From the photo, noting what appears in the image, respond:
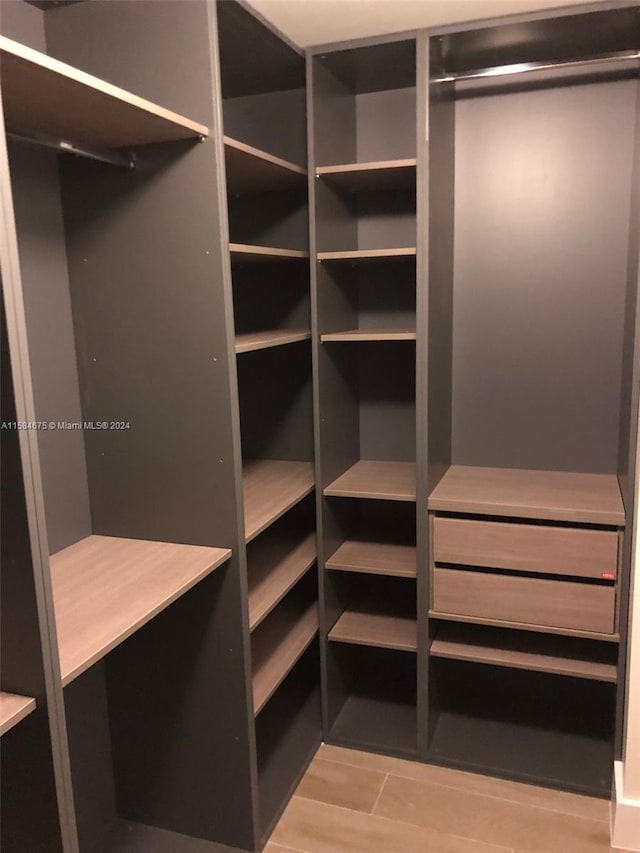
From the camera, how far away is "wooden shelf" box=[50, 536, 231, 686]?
135 cm

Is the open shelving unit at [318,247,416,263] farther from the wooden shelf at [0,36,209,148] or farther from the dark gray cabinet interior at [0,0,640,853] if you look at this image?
the wooden shelf at [0,36,209,148]

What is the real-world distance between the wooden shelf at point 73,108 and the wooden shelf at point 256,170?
0.19m

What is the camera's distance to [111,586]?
163 cm

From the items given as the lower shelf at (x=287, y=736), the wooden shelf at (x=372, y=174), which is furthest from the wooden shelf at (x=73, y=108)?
the lower shelf at (x=287, y=736)

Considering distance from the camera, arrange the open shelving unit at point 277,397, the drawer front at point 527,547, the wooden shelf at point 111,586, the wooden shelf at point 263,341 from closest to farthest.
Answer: the wooden shelf at point 111,586, the wooden shelf at point 263,341, the drawer front at point 527,547, the open shelving unit at point 277,397

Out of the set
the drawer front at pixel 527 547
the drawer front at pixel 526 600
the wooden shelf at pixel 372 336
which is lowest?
the drawer front at pixel 526 600

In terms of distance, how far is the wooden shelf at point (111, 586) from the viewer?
53.3 inches

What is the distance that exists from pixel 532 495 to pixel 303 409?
91 centimetres

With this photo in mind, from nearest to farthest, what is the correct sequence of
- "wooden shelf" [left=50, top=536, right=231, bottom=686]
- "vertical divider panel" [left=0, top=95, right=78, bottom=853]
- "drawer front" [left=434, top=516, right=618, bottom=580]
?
1. "vertical divider panel" [left=0, top=95, right=78, bottom=853]
2. "wooden shelf" [left=50, top=536, right=231, bottom=686]
3. "drawer front" [left=434, top=516, right=618, bottom=580]

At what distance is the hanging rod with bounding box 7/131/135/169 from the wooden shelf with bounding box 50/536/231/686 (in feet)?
3.38

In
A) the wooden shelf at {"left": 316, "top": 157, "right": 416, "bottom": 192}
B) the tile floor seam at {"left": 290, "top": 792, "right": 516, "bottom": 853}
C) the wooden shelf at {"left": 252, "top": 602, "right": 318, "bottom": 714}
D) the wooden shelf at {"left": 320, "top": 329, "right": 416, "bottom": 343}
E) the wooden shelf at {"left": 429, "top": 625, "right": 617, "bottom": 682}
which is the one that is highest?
the wooden shelf at {"left": 316, "top": 157, "right": 416, "bottom": 192}

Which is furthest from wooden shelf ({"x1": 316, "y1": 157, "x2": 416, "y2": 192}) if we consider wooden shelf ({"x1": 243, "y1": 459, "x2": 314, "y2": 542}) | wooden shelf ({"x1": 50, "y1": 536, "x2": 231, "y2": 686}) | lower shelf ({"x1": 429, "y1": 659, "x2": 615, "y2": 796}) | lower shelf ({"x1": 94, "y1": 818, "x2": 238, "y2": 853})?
lower shelf ({"x1": 94, "y1": 818, "x2": 238, "y2": 853})

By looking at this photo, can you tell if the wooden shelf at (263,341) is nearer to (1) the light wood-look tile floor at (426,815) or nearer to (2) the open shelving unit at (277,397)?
(2) the open shelving unit at (277,397)

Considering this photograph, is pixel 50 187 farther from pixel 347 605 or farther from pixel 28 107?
pixel 347 605
